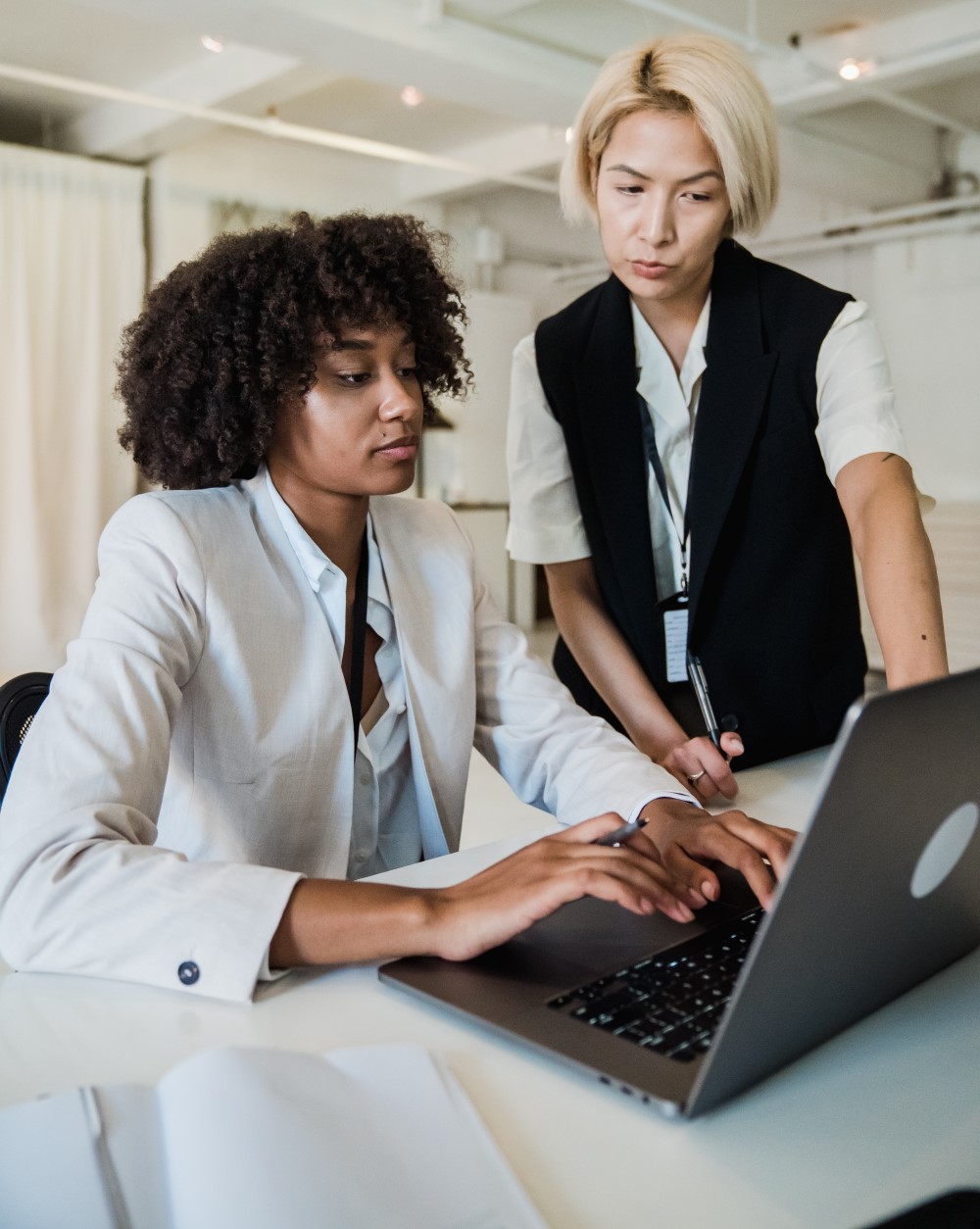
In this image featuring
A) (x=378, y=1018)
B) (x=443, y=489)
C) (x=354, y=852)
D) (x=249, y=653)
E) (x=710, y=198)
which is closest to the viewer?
(x=378, y=1018)

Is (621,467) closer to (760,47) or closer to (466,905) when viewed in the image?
(466,905)

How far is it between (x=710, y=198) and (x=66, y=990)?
4.48 feet

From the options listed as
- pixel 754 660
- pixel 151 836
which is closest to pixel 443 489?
pixel 754 660

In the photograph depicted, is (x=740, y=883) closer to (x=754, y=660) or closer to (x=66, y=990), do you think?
(x=66, y=990)

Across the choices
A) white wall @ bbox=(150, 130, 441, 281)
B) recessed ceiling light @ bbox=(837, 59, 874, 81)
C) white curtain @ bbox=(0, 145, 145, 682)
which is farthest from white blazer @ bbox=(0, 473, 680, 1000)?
white wall @ bbox=(150, 130, 441, 281)

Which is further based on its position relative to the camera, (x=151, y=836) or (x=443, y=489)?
(x=443, y=489)

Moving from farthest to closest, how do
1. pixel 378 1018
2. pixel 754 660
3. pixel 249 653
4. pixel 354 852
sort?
1. pixel 754 660
2. pixel 354 852
3. pixel 249 653
4. pixel 378 1018

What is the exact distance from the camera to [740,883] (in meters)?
1.16

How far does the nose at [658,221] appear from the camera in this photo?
5.61 feet

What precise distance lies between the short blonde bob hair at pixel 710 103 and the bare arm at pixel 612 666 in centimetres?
62

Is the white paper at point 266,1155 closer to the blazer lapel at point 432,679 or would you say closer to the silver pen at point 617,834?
the silver pen at point 617,834

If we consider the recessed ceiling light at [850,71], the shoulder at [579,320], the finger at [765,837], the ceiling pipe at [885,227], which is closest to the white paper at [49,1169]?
the finger at [765,837]

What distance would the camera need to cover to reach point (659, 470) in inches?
75.2

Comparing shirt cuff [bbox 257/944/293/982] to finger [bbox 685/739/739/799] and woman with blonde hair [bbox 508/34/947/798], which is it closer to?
finger [bbox 685/739/739/799]
